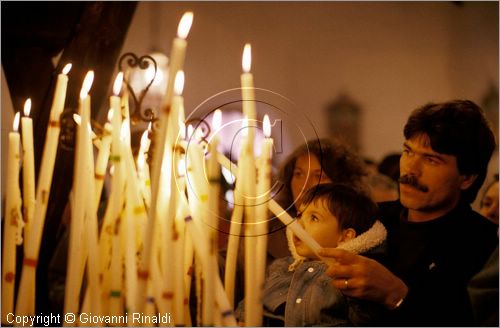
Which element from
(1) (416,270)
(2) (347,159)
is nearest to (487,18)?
(2) (347,159)

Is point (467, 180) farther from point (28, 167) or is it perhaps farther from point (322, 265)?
point (28, 167)

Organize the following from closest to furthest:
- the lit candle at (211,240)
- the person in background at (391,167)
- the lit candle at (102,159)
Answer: the lit candle at (211,240) → the lit candle at (102,159) → the person in background at (391,167)

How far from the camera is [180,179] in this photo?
80 cm

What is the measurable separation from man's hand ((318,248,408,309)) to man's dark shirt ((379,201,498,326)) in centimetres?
2

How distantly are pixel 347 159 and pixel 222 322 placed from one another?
321 mm

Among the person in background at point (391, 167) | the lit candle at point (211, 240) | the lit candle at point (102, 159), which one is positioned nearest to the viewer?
the lit candle at point (211, 240)

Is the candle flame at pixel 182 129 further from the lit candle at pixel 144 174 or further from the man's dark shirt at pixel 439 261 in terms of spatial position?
the man's dark shirt at pixel 439 261

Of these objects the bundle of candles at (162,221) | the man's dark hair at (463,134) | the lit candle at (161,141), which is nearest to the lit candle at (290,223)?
the bundle of candles at (162,221)

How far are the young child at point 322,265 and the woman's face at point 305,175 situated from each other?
0.01m

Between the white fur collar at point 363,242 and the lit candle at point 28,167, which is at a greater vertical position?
the lit candle at point 28,167

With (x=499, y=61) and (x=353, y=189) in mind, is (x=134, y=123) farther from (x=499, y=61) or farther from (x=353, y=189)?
(x=499, y=61)

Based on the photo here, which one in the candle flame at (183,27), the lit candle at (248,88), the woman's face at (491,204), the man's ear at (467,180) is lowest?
the woman's face at (491,204)

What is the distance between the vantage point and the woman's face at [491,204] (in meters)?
0.88

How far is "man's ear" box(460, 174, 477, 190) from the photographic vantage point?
33.6 inches
